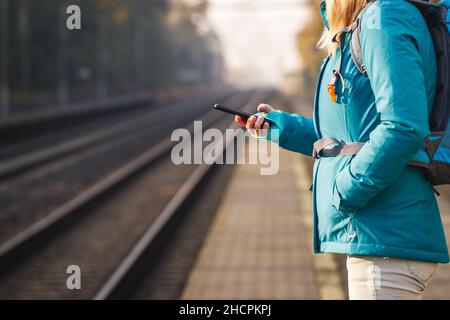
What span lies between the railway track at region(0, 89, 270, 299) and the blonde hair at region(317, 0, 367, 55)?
4742 mm

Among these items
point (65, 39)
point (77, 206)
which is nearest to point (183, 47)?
point (65, 39)

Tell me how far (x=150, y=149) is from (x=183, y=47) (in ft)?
295

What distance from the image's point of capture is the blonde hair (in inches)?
97.5

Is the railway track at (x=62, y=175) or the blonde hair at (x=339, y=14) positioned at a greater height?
the blonde hair at (x=339, y=14)

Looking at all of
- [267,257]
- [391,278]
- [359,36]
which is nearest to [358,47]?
[359,36]

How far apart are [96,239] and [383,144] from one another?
8.42 m

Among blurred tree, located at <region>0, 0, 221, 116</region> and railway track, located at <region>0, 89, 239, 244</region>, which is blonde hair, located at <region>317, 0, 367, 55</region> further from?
blurred tree, located at <region>0, 0, 221, 116</region>

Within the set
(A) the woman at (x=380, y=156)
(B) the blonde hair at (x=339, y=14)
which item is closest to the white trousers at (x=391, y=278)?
(A) the woman at (x=380, y=156)

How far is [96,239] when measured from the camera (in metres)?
10.3

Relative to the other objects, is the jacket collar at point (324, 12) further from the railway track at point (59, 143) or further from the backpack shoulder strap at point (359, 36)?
the railway track at point (59, 143)

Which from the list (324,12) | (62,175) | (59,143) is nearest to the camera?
(324,12)

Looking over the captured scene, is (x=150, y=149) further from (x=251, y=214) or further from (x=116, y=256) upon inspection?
(x=116, y=256)

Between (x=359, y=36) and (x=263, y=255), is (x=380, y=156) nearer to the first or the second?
(x=359, y=36)

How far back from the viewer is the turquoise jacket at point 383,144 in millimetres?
2234
